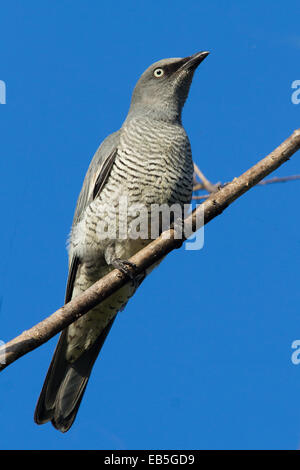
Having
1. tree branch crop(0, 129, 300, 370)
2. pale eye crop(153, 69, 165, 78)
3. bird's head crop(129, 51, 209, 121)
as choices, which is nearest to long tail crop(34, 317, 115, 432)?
tree branch crop(0, 129, 300, 370)

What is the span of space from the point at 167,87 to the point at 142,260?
2.32 meters

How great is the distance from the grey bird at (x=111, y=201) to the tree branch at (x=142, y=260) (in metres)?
0.66

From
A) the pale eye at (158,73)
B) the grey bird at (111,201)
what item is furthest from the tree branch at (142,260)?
the pale eye at (158,73)

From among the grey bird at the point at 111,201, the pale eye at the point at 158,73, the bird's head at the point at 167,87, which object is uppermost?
the pale eye at the point at 158,73

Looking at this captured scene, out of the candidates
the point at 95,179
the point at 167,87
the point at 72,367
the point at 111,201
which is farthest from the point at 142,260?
the point at 167,87

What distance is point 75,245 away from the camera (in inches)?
211

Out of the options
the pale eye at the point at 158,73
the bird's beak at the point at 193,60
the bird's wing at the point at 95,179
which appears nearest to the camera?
the bird's wing at the point at 95,179

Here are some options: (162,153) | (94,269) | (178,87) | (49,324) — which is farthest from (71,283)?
(178,87)

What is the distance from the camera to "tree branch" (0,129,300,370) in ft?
11.6

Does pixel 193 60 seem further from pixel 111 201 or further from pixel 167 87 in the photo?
pixel 111 201

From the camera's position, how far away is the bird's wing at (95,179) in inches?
211

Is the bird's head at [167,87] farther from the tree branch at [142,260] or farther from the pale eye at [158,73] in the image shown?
the tree branch at [142,260]

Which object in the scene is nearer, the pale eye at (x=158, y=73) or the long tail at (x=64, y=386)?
the long tail at (x=64, y=386)
